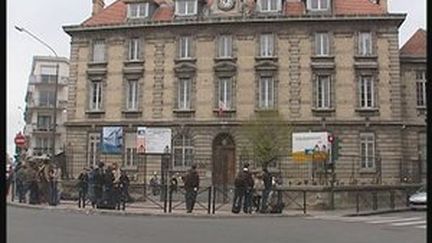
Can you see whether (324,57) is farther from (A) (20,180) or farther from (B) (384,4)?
(A) (20,180)

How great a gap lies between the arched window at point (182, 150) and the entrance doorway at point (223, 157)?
1309 mm

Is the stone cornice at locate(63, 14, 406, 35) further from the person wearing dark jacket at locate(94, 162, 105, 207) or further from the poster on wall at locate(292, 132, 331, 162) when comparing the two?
the person wearing dark jacket at locate(94, 162, 105, 207)

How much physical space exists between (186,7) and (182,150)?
7973 millimetres

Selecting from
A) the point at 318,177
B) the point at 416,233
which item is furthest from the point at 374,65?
the point at 416,233

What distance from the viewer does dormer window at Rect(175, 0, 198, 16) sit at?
32.7 m

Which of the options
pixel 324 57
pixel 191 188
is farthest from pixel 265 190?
pixel 324 57

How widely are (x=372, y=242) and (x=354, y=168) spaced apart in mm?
19944

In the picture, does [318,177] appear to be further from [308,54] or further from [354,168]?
[308,54]

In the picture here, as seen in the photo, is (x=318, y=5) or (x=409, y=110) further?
(x=318, y=5)

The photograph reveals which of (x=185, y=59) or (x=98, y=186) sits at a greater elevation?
(x=185, y=59)

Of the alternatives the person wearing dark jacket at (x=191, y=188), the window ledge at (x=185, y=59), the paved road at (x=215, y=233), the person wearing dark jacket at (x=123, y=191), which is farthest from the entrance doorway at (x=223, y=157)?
the paved road at (x=215, y=233)

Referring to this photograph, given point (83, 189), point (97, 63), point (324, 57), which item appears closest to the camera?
point (83, 189)

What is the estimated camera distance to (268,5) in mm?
31938

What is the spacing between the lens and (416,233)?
1242 cm
